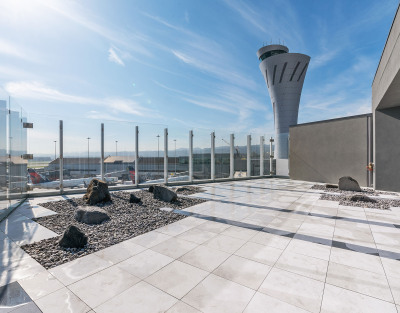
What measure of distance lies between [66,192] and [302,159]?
15.8 m

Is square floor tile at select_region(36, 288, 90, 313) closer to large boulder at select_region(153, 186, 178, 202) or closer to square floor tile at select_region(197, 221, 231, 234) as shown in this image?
square floor tile at select_region(197, 221, 231, 234)

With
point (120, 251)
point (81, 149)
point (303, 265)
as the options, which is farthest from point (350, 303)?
point (81, 149)

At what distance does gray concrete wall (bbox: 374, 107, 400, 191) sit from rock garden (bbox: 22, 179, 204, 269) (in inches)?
392

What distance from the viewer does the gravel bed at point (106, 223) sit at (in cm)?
367

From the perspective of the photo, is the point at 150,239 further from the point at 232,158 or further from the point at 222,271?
the point at 232,158

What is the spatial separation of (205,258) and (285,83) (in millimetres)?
55271

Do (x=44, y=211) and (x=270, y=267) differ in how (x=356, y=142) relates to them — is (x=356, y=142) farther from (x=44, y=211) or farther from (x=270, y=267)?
(x=44, y=211)

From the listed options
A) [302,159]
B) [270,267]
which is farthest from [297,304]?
[302,159]

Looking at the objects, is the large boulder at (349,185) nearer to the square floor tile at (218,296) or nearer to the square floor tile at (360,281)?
the square floor tile at (360,281)

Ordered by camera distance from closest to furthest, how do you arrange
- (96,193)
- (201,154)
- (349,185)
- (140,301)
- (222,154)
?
(140,301)
(96,193)
(349,185)
(201,154)
(222,154)

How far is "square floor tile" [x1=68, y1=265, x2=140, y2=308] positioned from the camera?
2.53m

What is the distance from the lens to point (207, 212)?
6.52 meters

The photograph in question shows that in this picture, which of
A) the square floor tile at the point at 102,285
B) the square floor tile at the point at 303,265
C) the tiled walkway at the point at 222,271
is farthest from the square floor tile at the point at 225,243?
the square floor tile at the point at 102,285

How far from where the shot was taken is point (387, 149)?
10.3m
